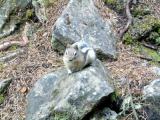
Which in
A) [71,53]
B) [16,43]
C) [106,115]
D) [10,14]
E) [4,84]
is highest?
[10,14]

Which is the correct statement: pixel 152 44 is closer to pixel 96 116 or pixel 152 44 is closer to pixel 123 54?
pixel 123 54

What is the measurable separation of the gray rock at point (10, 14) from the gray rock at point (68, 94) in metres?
2.05

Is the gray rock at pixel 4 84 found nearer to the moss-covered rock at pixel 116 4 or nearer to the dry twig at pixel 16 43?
the dry twig at pixel 16 43

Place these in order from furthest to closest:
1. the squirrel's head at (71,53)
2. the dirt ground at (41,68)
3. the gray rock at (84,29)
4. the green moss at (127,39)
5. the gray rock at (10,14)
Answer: the gray rock at (10,14) < the green moss at (127,39) < the gray rock at (84,29) < the dirt ground at (41,68) < the squirrel's head at (71,53)

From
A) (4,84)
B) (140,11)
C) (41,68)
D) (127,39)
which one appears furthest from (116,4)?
(4,84)

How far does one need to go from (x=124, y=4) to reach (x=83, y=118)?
307 centimetres

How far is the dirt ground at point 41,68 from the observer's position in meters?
6.21

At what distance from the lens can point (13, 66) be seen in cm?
707

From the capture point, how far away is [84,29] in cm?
723

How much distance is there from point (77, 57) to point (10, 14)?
104 inches

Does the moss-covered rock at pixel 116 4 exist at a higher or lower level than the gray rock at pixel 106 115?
higher

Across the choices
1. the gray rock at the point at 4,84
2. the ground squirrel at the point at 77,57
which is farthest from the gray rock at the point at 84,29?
the gray rock at the point at 4,84

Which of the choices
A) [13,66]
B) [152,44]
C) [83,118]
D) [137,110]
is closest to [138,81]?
[137,110]

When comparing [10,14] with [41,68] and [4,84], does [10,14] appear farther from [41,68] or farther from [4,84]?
[4,84]
